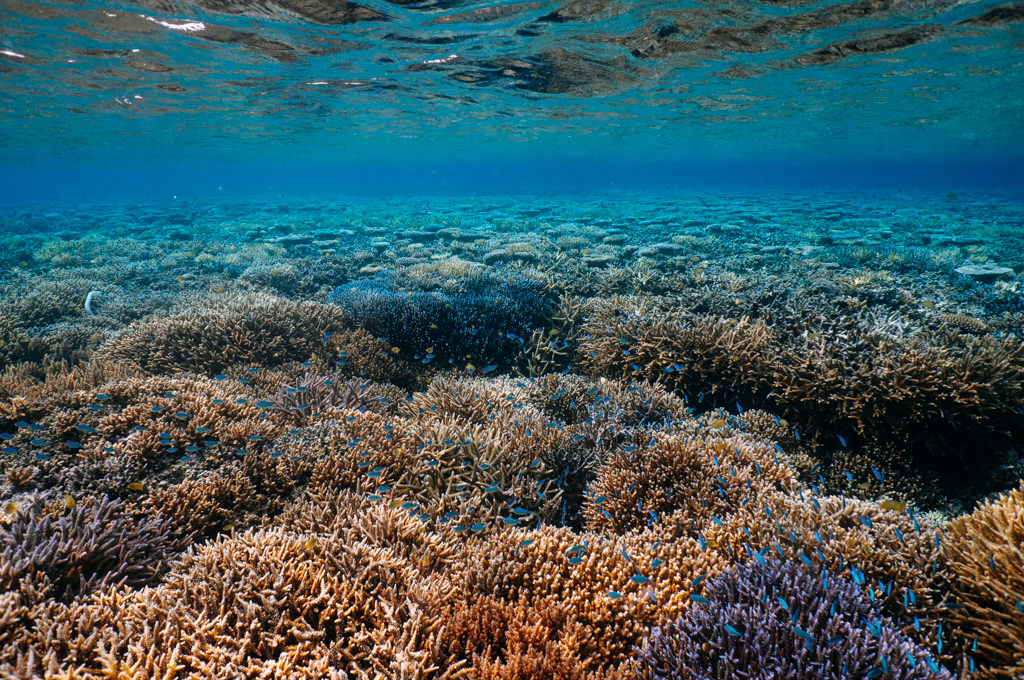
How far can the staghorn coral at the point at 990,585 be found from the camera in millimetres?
2627

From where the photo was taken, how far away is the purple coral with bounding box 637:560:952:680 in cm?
242

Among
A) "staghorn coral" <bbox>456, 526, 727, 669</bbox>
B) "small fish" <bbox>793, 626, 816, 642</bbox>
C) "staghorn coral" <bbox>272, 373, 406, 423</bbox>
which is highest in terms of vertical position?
"small fish" <bbox>793, 626, 816, 642</bbox>

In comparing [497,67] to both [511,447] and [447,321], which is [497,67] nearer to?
[447,321]

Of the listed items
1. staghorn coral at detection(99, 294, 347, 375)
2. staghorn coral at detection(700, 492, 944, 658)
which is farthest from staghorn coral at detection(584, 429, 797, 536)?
staghorn coral at detection(99, 294, 347, 375)

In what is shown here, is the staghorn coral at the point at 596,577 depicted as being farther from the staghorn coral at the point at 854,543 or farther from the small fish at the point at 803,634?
the small fish at the point at 803,634

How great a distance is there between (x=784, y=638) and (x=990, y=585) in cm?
149

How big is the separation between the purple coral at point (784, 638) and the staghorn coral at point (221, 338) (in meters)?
7.50

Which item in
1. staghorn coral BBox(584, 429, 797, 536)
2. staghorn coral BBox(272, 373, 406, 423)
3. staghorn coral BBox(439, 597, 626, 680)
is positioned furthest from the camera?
staghorn coral BBox(272, 373, 406, 423)

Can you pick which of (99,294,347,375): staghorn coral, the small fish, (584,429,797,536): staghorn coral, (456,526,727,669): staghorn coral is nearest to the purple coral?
the small fish

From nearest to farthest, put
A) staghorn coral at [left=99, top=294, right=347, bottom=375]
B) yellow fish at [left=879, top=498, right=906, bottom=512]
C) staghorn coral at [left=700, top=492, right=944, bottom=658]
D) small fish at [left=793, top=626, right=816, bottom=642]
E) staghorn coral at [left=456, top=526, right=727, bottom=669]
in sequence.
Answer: small fish at [left=793, top=626, right=816, bottom=642] → staghorn coral at [left=456, top=526, right=727, bottom=669] → staghorn coral at [left=700, top=492, right=944, bottom=658] → yellow fish at [left=879, top=498, right=906, bottom=512] → staghorn coral at [left=99, top=294, right=347, bottom=375]

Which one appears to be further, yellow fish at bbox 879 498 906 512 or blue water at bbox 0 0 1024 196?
blue water at bbox 0 0 1024 196

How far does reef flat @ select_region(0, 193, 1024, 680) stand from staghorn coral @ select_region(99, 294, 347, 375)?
0.20 feet

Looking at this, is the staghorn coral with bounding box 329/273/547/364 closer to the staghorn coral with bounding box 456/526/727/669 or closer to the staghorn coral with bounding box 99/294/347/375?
the staghorn coral with bounding box 99/294/347/375

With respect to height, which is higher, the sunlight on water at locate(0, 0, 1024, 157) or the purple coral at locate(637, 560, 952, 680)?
the sunlight on water at locate(0, 0, 1024, 157)
